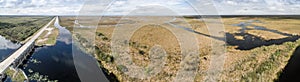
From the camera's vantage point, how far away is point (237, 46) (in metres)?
36.4

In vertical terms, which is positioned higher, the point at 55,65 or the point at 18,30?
the point at 55,65

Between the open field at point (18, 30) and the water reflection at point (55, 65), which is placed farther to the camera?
the open field at point (18, 30)

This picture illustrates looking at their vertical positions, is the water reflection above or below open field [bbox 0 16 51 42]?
above

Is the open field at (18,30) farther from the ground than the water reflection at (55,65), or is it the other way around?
the water reflection at (55,65)

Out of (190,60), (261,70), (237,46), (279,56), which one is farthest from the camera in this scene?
(237,46)

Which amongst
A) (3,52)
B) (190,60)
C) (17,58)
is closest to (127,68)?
(190,60)

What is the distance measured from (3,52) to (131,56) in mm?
20181

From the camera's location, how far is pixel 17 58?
107 feet

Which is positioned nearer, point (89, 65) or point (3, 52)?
point (89, 65)

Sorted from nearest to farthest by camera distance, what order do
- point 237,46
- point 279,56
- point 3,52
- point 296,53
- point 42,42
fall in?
point 279,56 → point 296,53 → point 237,46 → point 3,52 → point 42,42

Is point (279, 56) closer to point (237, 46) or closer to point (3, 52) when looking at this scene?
point (237, 46)

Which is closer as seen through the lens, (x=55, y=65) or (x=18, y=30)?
(x=55, y=65)

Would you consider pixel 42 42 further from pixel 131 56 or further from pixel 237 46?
pixel 237 46

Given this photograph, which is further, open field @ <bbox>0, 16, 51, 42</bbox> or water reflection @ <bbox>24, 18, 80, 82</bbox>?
open field @ <bbox>0, 16, 51, 42</bbox>
